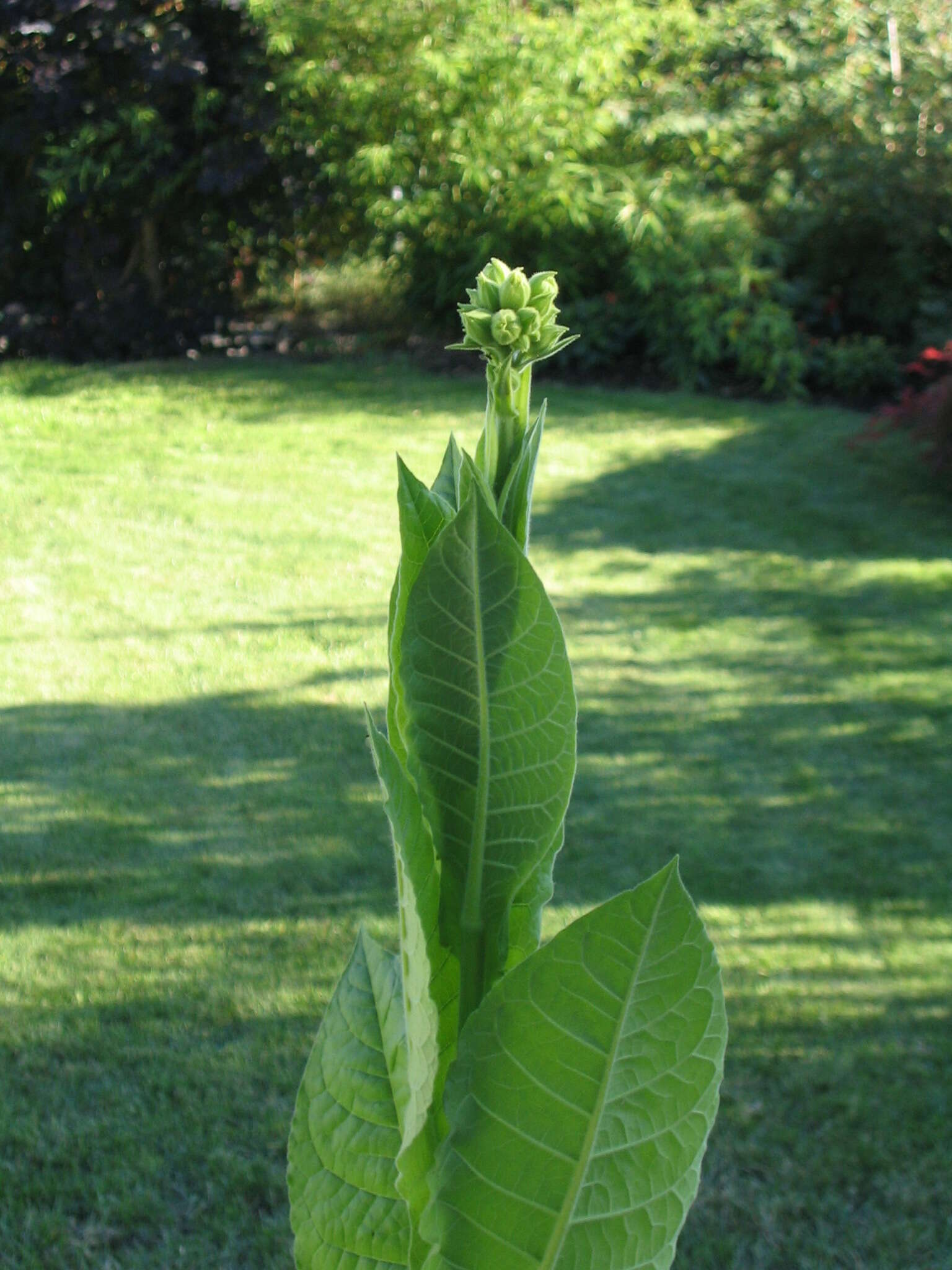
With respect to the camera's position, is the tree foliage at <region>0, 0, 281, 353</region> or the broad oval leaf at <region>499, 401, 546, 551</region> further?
the tree foliage at <region>0, 0, 281, 353</region>

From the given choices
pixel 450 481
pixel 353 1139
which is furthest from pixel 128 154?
pixel 353 1139

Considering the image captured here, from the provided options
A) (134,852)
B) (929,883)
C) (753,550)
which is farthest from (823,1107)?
(753,550)

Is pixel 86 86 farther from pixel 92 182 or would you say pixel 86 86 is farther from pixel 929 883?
pixel 929 883

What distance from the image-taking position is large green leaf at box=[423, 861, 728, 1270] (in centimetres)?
61

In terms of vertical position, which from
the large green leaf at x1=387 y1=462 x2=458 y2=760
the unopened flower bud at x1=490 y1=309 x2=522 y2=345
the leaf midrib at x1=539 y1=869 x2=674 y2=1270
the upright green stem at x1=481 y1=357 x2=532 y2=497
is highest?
the unopened flower bud at x1=490 y1=309 x2=522 y2=345

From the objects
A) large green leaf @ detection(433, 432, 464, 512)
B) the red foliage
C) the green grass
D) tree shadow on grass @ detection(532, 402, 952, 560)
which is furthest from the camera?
the red foliage

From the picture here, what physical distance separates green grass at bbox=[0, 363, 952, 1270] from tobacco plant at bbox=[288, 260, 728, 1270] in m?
2.00

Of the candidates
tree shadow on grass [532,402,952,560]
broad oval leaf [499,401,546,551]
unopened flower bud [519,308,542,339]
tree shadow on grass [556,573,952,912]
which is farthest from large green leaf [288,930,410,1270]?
tree shadow on grass [532,402,952,560]

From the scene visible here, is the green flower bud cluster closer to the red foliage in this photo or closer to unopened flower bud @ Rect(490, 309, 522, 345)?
unopened flower bud @ Rect(490, 309, 522, 345)

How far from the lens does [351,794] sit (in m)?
4.29

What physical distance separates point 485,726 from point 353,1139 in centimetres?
31

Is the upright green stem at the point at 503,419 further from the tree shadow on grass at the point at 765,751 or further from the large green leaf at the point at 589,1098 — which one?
the tree shadow on grass at the point at 765,751

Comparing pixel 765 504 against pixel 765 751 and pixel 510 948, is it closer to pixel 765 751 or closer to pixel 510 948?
pixel 765 751

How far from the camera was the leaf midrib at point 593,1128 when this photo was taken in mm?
610
